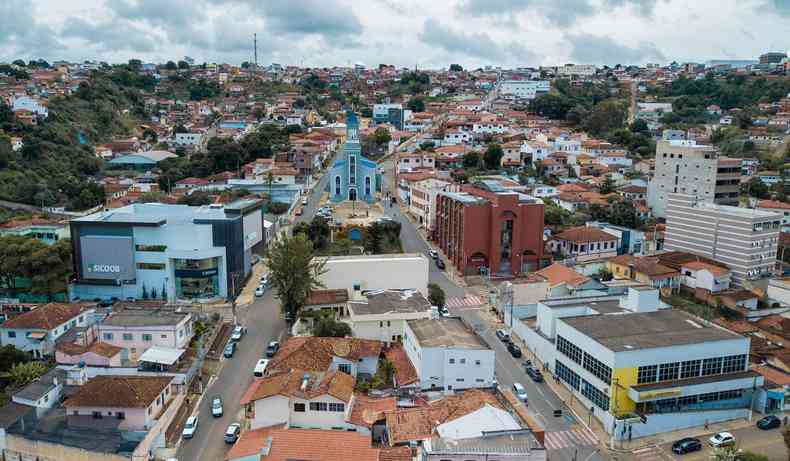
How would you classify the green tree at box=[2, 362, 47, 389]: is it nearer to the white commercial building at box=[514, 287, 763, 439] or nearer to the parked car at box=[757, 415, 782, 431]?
the white commercial building at box=[514, 287, 763, 439]

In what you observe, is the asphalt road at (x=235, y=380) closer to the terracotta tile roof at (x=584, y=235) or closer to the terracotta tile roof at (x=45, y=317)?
the terracotta tile roof at (x=45, y=317)

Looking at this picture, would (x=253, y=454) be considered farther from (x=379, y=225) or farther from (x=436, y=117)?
(x=436, y=117)

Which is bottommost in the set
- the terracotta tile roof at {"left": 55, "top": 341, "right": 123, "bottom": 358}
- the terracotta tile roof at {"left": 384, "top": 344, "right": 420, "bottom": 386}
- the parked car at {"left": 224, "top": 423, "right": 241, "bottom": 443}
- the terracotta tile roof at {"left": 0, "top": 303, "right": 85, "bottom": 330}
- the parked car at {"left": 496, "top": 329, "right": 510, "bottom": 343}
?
the parked car at {"left": 224, "top": 423, "right": 241, "bottom": 443}

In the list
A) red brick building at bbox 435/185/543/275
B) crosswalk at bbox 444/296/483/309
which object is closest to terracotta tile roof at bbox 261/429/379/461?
crosswalk at bbox 444/296/483/309

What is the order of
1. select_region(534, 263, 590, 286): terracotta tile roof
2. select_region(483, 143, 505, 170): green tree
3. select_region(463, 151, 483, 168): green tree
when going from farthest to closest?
1. select_region(463, 151, 483, 168): green tree
2. select_region(483, 143, 505, 170): green tree
3. select_region(534, 263, 590, 286): terracotta tile roof

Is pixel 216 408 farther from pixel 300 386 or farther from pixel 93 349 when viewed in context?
pixel 93 349

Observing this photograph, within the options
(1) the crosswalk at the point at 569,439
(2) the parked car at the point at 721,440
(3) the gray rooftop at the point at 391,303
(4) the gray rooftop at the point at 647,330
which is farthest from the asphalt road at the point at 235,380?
(2) the parked car at the point at 721,440
